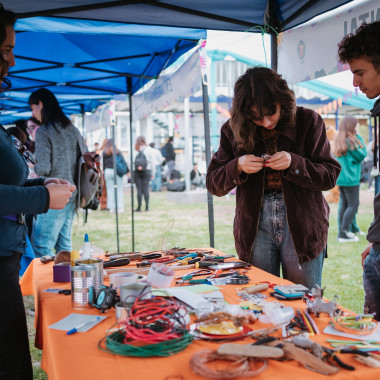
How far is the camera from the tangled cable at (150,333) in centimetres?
90

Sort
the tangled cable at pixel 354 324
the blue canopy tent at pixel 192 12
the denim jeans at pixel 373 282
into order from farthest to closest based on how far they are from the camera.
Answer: the blue canopy tent at pixel 192 12
the denim jeans at pixel 373 282
the tangled cable at pixel 354 324

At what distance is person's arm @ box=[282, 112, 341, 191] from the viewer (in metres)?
1.61

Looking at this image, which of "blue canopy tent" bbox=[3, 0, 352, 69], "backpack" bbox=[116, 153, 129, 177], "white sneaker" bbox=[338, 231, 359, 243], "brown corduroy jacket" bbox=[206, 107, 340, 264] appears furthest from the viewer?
"backpack" bbox=[116, 153, 129, 177]

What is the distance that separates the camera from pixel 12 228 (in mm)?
1303

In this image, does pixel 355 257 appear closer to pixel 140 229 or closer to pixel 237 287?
pixel 140 229

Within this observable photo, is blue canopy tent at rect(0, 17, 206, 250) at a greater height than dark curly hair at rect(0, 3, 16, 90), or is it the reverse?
blue canopy tent at rect(0, 17, 206, 250)

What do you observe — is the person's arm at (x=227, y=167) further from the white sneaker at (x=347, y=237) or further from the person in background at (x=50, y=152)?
the white sneaker at (x=347, y=237)

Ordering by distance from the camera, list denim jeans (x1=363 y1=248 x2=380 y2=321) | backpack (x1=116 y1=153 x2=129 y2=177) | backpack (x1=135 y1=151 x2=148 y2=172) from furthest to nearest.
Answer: backpack (x1=135 y1=151 x2=148 y2=172) < backpack (x1=116 y1=153 x2=129 y2=177) < denim jeans (x1=363 y1=248 x2=380 y2=321)

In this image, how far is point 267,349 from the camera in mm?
860

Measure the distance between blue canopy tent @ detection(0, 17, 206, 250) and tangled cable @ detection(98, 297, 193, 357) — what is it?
2234 mm

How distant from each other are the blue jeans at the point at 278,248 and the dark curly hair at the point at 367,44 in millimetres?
646

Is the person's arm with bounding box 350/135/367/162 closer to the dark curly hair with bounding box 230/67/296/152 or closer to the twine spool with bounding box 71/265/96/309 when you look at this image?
the dark curly hair with bounding box 230/67/296/152

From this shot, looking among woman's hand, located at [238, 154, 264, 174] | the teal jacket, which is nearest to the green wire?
woman's hand, located at [238, 154, 264, 174]

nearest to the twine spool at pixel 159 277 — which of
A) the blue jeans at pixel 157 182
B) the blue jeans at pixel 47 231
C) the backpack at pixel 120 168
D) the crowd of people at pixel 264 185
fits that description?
the crowd of people at pixel 264 185
